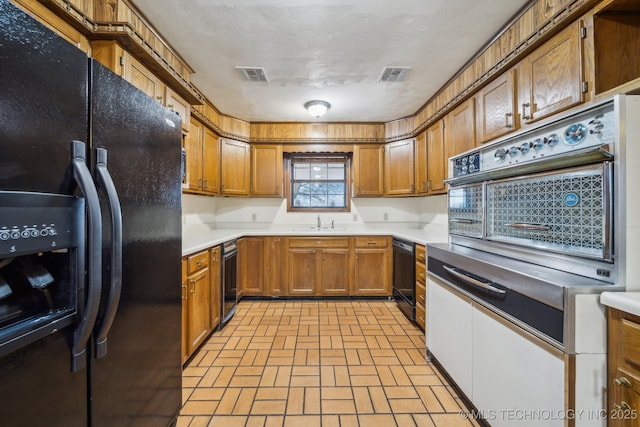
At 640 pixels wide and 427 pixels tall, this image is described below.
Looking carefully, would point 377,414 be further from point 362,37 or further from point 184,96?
point 184,96

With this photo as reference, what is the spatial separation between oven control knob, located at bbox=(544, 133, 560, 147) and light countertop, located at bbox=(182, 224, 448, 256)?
1.30 metres

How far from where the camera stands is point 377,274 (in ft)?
11.7

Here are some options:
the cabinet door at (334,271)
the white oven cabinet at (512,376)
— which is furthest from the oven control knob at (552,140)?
the cabinet door at (334,271)

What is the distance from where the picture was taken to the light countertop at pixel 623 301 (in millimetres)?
826

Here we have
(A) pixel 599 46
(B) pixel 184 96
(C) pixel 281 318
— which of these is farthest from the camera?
(C) pixel 281 318

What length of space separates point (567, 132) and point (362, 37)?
4.78 feet

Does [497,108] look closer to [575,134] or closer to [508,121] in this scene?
[508,121]

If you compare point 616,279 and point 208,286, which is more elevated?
point 616,279

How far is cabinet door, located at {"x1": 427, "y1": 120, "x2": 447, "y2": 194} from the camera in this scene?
2931 mm

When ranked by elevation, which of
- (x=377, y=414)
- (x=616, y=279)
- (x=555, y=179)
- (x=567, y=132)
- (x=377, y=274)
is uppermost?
(x=567, y=132)

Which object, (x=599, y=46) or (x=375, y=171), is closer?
(x=599, y=46)

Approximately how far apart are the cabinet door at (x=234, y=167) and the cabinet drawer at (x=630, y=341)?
354 cm

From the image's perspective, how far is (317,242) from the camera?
3.56m

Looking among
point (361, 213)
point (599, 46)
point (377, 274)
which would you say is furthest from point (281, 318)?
point (599, 46)
